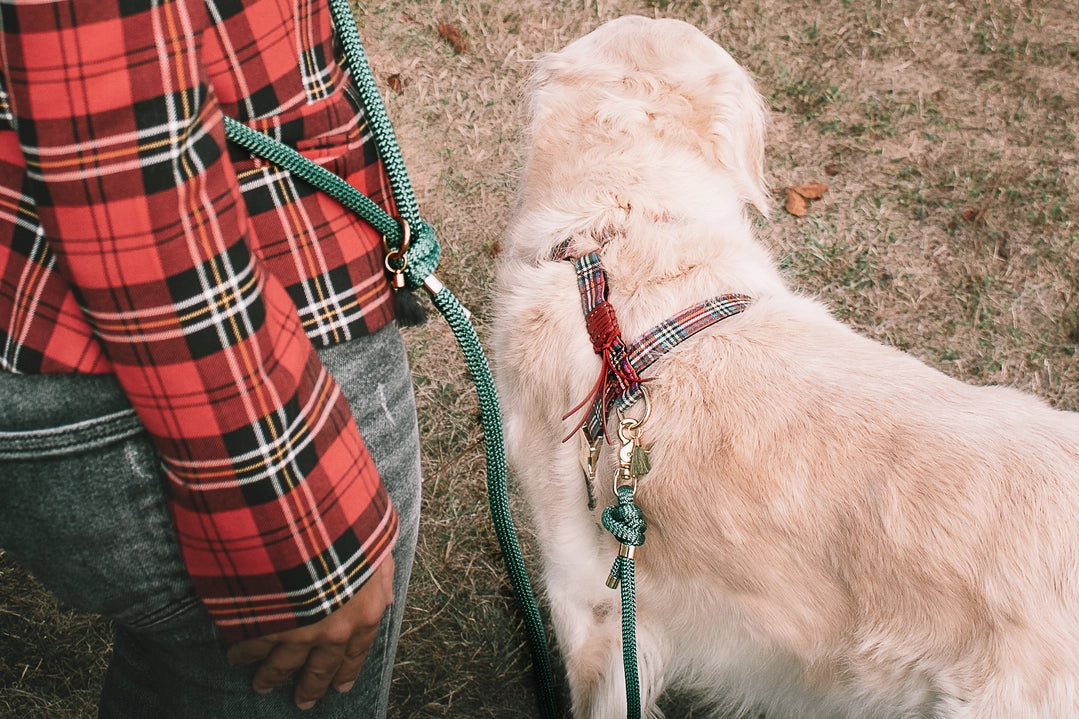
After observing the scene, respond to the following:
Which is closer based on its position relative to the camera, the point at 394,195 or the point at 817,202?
the point at 394,195

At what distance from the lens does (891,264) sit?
3.01 m

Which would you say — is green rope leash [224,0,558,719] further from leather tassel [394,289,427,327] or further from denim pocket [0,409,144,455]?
denim pocket [0,409,144,455]

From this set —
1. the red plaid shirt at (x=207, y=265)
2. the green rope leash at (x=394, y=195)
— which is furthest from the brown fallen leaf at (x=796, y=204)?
the red plaid shirt at (x=207, y=265)

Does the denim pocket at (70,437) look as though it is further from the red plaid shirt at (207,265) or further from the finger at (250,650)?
the finger at (250,650)

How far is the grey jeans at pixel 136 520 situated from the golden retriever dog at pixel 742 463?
0.60 m

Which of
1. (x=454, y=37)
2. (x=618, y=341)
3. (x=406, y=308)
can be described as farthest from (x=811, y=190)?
(x=406, y=308)

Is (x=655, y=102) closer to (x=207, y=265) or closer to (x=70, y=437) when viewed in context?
(x=207, y=265)

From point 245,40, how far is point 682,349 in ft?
3.43

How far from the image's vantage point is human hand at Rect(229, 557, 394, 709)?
2.87ft

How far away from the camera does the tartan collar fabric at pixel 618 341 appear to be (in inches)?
59.2

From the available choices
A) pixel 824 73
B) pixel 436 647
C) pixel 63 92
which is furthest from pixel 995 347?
pixel 63 92

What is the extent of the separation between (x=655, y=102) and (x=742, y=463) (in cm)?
105

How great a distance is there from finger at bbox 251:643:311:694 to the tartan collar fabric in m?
0.77

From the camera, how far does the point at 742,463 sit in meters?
1.45
